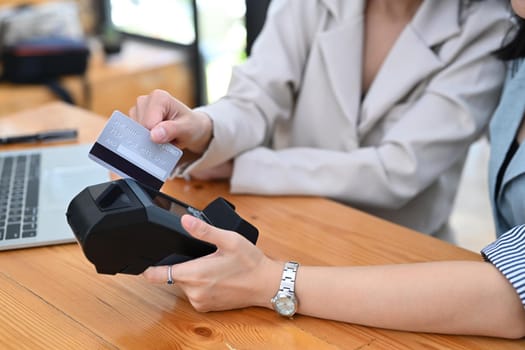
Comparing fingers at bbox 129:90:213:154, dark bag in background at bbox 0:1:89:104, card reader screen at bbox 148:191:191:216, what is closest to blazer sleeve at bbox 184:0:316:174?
fingers at bbox 129:90:213:154

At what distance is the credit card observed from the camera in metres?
0.76

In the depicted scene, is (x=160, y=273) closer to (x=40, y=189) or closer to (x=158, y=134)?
(x=158, y=134)

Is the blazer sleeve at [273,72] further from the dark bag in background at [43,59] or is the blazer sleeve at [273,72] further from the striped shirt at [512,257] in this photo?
the dark bag in background at [43,59]

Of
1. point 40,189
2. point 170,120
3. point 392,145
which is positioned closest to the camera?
point 170,120

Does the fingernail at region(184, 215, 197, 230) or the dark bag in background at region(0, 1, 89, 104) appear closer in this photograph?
the fingernail at region(184, 215, 197, 230)

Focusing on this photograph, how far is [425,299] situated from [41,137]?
0.81 m

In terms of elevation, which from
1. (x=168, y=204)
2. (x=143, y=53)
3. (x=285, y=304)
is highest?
(x=168, y=204)

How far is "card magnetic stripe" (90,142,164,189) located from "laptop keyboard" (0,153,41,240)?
199 mm

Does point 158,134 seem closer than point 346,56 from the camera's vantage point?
Yes

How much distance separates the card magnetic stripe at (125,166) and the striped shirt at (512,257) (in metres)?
0.41

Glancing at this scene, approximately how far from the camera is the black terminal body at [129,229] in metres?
0.67

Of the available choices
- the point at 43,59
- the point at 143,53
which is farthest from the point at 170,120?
the point at 143,53

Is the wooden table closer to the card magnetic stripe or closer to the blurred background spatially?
the card magnetic stripe

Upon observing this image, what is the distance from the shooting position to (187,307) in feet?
2.51
